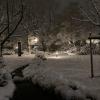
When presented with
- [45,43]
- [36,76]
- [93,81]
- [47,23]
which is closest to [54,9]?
[47,23]

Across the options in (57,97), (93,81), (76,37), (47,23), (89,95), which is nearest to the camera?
(89,95)

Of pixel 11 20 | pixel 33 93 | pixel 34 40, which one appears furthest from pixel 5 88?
pixel 34 40

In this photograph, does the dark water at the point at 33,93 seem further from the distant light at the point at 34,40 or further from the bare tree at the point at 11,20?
the distant light at the point at 34,40

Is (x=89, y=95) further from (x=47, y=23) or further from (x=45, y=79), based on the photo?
(x=47, y=23)

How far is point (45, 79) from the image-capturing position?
1716 centimetres

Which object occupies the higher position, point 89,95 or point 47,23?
point 47,23

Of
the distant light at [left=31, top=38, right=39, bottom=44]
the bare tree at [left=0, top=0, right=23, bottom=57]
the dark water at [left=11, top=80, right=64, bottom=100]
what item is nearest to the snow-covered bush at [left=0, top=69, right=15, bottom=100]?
the dark water at [left=11, top=80, right=64, bottom=100]

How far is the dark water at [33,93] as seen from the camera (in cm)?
1442

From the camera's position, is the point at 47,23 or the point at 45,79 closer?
the point at 45,79

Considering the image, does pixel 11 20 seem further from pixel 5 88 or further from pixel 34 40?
pixel 34 40

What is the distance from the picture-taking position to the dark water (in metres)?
14.4

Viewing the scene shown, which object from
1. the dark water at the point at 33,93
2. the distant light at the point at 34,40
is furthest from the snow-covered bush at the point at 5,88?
the distant light at the point at 34,40

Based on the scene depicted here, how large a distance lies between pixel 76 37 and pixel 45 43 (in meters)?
5.62

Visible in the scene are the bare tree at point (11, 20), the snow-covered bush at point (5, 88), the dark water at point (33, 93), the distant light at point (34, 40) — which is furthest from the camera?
the distant light at point (34, 40)
